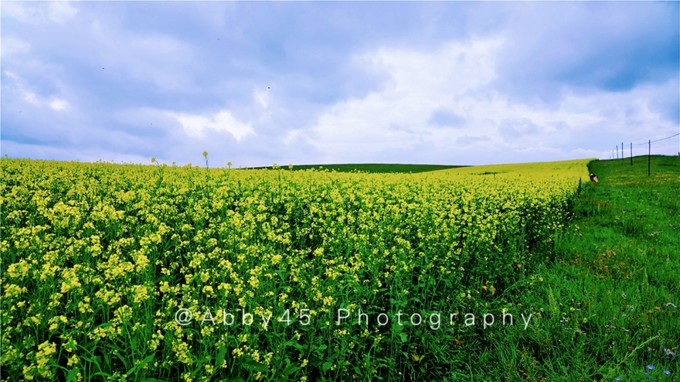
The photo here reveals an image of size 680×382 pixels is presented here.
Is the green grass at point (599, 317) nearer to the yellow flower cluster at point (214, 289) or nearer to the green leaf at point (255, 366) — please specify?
the yellow flower cluster at point (214, 289)

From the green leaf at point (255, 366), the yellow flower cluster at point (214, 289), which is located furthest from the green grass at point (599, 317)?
the green leaf at point (255, 366)

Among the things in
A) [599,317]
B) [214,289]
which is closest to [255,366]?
[214,289]

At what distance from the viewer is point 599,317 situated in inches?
211

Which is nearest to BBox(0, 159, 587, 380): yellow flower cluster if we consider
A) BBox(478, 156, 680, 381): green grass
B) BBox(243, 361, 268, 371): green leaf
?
BBox(243, 361, 268, 371): green leaf

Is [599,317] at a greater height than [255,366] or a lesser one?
lesser

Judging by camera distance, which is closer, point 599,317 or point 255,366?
point 255,366

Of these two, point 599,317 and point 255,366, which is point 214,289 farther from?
point 599,317

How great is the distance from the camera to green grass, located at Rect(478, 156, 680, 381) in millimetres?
4398

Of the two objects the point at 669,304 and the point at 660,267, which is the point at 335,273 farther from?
the point at 660,267

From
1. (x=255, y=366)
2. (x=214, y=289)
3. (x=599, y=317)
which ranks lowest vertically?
(x=599, y=317)

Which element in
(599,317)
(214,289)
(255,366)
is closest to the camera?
(255,366)

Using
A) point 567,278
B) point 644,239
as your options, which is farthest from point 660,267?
point 644,239

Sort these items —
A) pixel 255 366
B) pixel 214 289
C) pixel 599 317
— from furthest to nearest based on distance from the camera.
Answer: pixel 599 317, pixel 214 289, pixel 255 366

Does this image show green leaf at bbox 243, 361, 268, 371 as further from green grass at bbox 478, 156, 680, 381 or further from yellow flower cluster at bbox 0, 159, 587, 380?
green grass at bbox 478, 156, 680, 381
